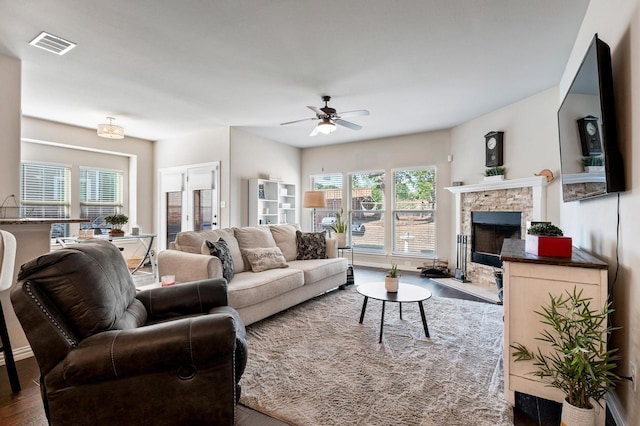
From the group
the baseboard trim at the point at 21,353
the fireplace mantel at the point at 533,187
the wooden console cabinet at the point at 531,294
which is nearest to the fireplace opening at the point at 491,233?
the fireplace mantel at the point at 533,187

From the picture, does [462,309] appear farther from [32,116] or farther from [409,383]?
[32,116]

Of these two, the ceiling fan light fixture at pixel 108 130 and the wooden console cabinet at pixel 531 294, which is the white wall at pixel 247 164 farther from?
the wooden console cabinet at pixel 531 294

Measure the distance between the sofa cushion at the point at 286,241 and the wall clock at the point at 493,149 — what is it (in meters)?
3.12

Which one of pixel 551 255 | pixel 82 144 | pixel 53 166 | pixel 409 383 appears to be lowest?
pixel 409 383

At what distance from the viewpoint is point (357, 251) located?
659 cm

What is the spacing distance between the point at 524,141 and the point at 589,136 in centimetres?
255

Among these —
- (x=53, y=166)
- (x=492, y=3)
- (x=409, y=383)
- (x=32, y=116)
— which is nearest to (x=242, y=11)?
(x=492, y=3)

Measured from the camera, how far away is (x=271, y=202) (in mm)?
6215

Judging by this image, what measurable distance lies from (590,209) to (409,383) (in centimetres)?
191

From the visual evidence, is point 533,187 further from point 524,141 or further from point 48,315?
point 48,315

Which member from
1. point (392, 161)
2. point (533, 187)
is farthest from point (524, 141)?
point (392, 161)

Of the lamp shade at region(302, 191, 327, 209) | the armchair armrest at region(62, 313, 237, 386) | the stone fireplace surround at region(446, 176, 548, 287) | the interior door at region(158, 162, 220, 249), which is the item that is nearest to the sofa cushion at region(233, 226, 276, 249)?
the lamp shade at region(302, 191, 327, 209)

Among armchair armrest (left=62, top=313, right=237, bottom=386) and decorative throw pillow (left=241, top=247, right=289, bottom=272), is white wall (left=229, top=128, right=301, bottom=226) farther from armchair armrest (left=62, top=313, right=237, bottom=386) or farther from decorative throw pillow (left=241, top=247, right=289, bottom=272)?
armchair armrest (left=62, top=313, right=237, bottom=386)

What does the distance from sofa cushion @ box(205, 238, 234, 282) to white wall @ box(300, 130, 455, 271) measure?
381cm
